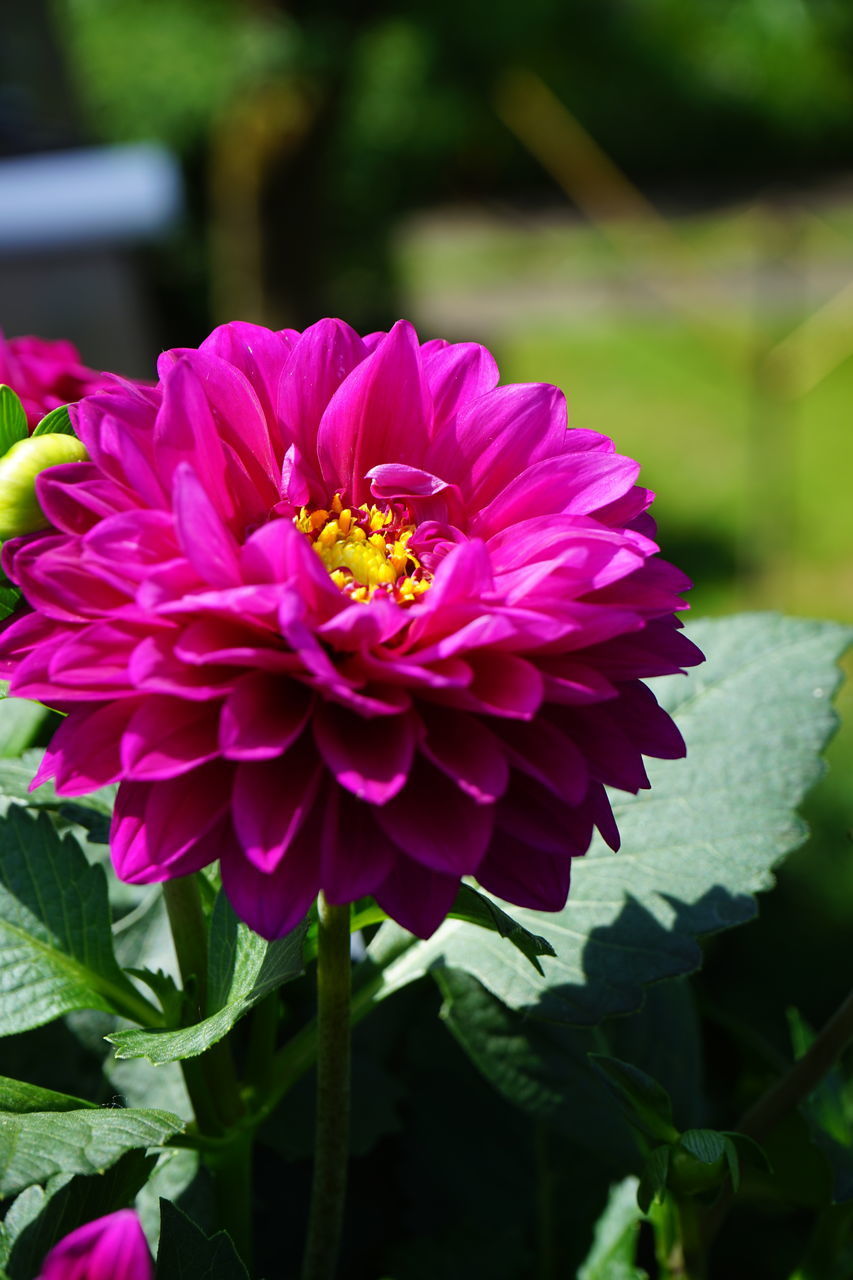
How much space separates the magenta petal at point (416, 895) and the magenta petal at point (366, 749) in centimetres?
3

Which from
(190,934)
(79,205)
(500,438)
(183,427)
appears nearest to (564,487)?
(500,438)

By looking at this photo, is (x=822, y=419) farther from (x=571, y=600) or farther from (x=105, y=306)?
(x=571, y=600)

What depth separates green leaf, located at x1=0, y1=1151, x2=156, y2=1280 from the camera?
1.67 ft

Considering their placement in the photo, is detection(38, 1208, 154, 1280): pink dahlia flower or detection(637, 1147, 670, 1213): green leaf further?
detection(637, 1147, 670, 1213): green leaf

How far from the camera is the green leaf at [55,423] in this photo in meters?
0.54

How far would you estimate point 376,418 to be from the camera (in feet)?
1.85

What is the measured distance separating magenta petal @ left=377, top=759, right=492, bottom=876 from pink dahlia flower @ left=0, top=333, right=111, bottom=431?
0.30 meters

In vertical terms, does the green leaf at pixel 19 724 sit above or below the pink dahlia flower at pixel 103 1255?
below

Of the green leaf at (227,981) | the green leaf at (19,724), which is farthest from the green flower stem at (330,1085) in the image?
the green leaf at (19,724)

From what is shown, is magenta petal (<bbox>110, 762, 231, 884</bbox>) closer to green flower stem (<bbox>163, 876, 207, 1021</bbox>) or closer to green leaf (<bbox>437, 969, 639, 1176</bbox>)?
green flower stem (<bbox>163, 876, 207, 1021</bbox>)

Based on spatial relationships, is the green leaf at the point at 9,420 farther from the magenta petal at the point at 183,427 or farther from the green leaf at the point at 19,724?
the green leaf at the point at 19,724

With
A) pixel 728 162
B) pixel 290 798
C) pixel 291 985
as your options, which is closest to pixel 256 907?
pixel 290 798

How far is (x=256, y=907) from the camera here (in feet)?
1.49

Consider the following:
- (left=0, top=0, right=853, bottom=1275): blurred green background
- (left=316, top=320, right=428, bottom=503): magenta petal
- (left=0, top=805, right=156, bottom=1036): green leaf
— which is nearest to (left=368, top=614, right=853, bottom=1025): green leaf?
(left=0, top=805, right=156, bottom=1036): green leaf
